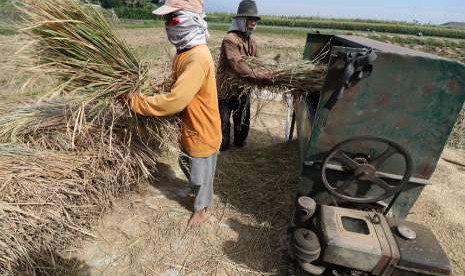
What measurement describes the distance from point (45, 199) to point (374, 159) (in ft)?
7.81

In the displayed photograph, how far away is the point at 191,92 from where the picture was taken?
2201 millimetres

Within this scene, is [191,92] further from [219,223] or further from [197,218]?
[219,223]

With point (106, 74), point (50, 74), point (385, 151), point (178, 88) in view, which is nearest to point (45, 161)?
point (50, 74)

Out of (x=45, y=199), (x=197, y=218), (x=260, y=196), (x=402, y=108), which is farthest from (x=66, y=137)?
(x=402, y=108)

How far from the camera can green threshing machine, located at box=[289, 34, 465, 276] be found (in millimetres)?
1949

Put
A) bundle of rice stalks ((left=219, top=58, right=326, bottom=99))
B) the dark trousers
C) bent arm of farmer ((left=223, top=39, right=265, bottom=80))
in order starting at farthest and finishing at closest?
the dark trousers, bent arm of farmer ((left=223, top=39, right=265, bottom=80)), bundle of rice stalks ((left=219, top=58, right=326, bottom=99))

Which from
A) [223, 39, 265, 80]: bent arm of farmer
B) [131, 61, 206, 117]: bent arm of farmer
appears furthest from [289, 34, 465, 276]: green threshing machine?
[223, 39, 265, 80]: bent arm of farmer

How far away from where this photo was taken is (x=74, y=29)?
7.23 ft

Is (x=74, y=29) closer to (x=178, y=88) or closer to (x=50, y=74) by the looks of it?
(x=50, y=74)

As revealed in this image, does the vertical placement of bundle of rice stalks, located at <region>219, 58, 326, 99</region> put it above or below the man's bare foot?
above

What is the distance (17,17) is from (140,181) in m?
1.75

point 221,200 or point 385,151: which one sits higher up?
point 385,151

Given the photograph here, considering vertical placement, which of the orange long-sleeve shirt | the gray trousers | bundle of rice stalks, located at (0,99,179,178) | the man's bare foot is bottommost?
the man's bare foot

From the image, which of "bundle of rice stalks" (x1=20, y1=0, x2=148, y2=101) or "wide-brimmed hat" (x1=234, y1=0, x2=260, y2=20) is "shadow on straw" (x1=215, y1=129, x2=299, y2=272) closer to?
"bundle of rice stalks" (x1=20, y1=0, x2=148, y2=101)
